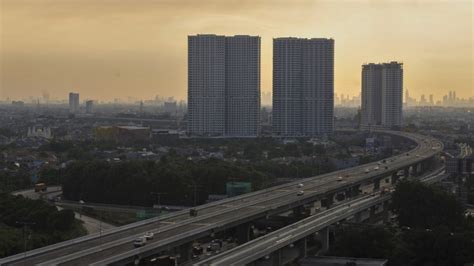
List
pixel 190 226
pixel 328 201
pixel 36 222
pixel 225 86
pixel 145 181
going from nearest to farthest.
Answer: pixel 190 226, pixel 36 222, pixel 328 201, pixel 145 181, pixel 225 86

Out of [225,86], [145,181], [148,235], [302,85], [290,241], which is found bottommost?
[290,241]

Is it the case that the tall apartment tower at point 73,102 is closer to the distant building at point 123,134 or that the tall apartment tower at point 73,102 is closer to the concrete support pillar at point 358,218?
the distant building at point 123,134

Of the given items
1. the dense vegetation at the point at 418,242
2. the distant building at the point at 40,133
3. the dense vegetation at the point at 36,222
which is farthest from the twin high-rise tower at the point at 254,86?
the dense vegetation at the point at 418,242

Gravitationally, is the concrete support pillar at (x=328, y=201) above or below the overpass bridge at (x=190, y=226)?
below

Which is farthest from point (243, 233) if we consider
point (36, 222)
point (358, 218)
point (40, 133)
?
point (40, 133)

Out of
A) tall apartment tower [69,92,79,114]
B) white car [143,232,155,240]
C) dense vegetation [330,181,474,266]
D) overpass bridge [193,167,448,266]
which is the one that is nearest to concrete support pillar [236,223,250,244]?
overpass bridge [193,167,448,266]

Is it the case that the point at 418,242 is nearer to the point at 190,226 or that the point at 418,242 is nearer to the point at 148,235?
the point at 190,226

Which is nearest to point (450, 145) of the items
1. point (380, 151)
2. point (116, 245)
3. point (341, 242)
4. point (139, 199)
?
point (380, 151)
